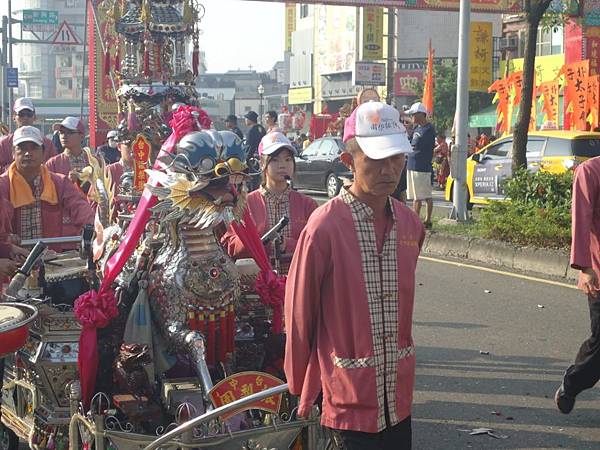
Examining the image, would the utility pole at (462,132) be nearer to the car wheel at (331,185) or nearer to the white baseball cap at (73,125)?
the white baseball cap at (73,125)

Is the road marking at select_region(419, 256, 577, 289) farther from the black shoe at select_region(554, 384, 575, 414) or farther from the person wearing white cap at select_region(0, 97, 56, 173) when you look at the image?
the person wearing white cap at select_region(0, 97, 56, 173)

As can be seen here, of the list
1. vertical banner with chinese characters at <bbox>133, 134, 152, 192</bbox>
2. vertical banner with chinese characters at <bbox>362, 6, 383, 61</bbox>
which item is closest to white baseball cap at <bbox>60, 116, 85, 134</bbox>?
vertical banner with chinese characters at <bbox>133, 134, 152, 192</bbox>

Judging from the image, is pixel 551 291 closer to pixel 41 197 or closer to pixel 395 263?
pixel 41 197

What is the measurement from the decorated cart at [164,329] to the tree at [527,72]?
27.7ft

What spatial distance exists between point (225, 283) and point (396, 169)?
1.67 metres

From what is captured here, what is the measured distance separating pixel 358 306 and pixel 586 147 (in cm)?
1384

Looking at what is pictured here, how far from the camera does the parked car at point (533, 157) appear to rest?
16219 millimetres

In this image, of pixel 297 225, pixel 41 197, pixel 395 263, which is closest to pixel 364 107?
pixel 395 263

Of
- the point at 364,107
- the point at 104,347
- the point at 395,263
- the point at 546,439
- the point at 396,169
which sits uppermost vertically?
the point at 364,107

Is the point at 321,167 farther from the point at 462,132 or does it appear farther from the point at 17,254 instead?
the point at 17,254

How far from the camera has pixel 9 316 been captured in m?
4.19

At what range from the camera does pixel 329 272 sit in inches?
133

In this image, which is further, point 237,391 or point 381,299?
point 237,391

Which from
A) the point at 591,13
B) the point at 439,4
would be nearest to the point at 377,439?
the point at 439,4
